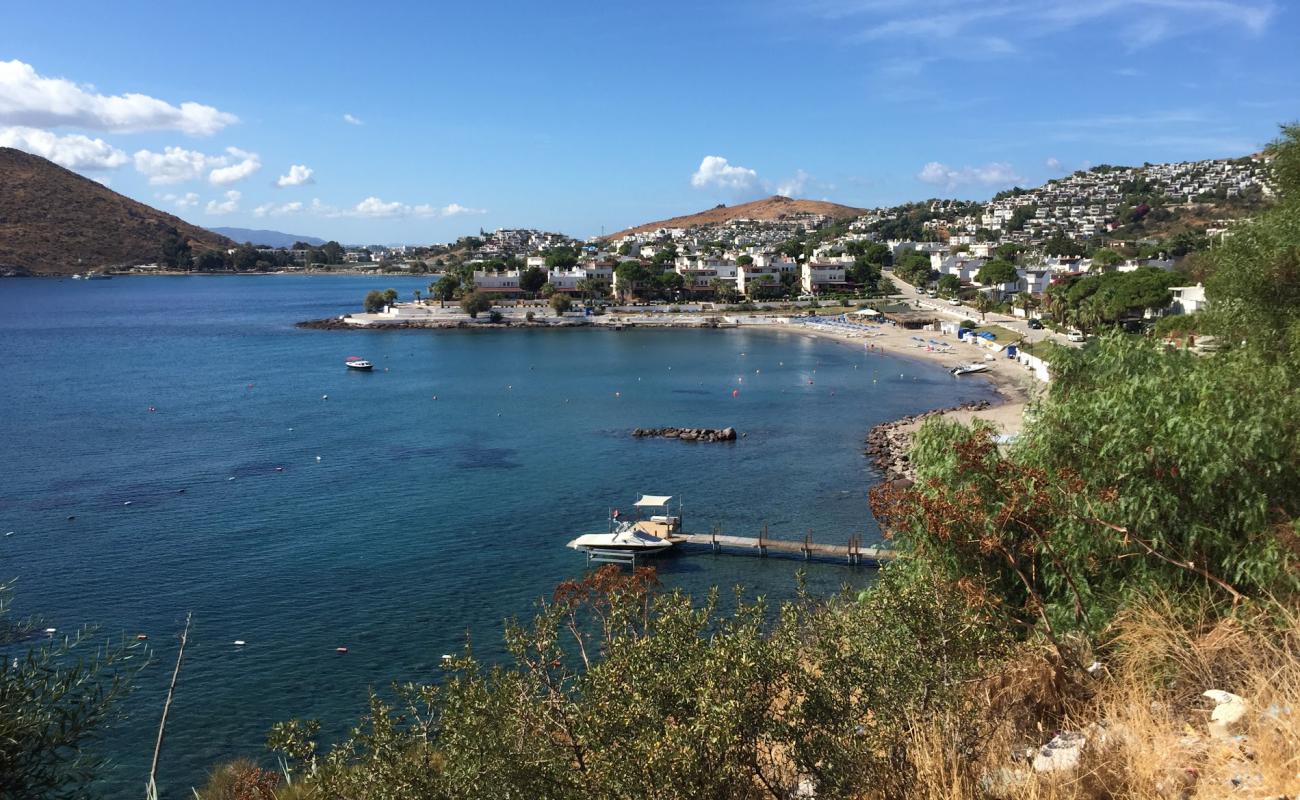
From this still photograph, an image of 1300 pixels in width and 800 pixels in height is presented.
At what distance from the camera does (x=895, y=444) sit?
36094mm

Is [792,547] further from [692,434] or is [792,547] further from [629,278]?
[629,278]

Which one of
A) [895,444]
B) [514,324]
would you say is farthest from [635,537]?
[514,324]

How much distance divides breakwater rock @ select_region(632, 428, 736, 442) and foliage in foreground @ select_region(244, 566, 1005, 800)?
32365 millimetres

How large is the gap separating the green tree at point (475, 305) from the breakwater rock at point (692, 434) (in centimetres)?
5634

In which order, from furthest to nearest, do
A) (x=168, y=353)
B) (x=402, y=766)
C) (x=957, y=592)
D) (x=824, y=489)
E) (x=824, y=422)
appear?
(x=168, y=353) → (x=824, y=422) → (x=824, y=489) → (x=957, y=592) → (x=402, y=766)

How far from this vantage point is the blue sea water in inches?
730

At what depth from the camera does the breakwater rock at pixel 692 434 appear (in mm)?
38375

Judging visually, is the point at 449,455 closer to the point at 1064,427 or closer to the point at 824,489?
the point at 824,489

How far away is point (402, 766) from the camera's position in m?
4.75

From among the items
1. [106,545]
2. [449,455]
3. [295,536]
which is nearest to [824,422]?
[449,455]

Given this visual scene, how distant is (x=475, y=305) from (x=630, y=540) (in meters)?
72.0

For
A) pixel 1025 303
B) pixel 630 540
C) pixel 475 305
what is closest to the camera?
pixel 630 540

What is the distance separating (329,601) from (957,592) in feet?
60.9

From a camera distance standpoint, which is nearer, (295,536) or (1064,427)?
(1064,427)
